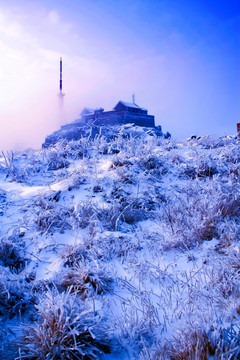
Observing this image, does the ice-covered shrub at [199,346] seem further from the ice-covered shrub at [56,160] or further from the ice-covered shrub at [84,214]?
the ice-covered shrub at [56,160]

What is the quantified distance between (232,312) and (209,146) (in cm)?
533

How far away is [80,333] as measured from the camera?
157 centimetres

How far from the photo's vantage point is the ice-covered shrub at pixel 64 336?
147 centimetres

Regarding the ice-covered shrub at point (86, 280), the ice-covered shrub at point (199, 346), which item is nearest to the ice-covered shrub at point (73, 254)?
the ice-covered shrub at point (86, 280)

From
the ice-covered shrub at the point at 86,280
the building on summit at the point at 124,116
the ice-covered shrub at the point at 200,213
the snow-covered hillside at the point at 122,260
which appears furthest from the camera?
the building on summit at the point at 124,116

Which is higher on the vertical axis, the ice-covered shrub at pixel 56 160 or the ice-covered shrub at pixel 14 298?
the ice-covered shrub at pixel 56 160

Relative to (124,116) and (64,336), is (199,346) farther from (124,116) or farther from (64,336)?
(124,116)

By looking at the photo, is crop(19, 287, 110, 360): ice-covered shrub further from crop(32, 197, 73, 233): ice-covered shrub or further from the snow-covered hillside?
crop(32, 197, 73, 233): ice-covered shrub

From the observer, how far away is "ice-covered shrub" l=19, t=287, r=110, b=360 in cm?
147

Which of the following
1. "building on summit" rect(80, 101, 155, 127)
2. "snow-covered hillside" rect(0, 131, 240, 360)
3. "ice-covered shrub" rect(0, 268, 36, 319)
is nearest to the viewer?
"snow-covered hillside" rect(0, 131, 240, 360)

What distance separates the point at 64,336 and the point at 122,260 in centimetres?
128

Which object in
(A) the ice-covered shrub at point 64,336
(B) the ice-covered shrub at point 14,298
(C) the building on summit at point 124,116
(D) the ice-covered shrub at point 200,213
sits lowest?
(B) the ice-covered shrub at point 14,298

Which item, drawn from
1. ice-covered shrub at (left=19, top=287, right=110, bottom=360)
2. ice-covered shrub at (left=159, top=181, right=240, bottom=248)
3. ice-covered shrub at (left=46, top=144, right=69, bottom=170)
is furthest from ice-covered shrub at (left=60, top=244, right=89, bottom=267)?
ice-covered shrub at (left=46, top=144, right=69, bottom=170)

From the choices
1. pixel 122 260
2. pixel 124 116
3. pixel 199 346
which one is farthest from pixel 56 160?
pixel 124 116
